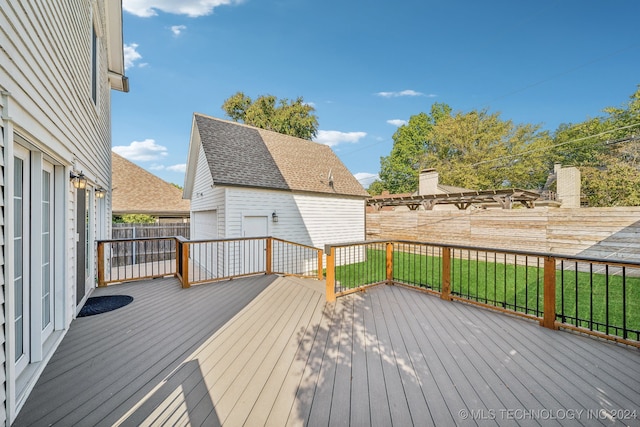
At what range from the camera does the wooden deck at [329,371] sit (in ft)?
6.06

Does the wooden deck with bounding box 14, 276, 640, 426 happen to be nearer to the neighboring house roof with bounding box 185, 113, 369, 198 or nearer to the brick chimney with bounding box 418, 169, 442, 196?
the neighboring house roof with bounding box 185, 113, 369, 198

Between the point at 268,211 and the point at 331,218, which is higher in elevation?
the point at 268,211

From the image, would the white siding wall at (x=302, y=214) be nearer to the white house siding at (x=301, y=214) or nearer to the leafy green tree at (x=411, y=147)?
the white house siding at (x=301, y=214)

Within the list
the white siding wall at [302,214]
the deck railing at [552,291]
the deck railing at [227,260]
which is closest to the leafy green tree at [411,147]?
the white siding wall at [302,214]

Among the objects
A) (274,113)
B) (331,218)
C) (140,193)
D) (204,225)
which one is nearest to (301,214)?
(331,218)

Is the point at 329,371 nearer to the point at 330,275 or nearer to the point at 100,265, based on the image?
the point at 330,275

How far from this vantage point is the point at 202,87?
16.1 meters

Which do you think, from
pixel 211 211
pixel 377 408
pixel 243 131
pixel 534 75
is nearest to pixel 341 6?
pixel 243 131

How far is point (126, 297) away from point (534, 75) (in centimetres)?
2131

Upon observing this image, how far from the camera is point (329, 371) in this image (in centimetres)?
239

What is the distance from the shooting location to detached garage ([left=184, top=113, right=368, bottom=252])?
795 centimetres

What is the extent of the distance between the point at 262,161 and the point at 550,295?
8.23 meters

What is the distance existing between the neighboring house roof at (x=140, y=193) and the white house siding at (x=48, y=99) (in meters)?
10.1

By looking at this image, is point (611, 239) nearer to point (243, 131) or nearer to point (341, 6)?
point (243, 131)
